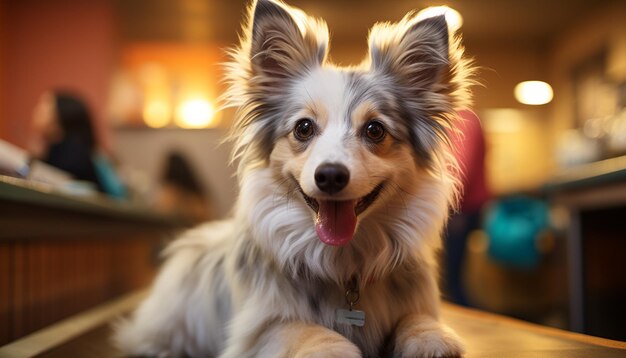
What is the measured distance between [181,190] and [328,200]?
545 centimetres

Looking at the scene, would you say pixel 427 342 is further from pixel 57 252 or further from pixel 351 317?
pixel 57 252

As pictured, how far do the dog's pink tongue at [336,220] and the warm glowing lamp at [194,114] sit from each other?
658cm

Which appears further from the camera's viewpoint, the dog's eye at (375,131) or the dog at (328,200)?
the dog's eye at (375,131)

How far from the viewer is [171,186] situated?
22.4 ft

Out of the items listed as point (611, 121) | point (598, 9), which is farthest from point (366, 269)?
point (598, 9)

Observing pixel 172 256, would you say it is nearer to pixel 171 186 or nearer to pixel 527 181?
pixel 171 186

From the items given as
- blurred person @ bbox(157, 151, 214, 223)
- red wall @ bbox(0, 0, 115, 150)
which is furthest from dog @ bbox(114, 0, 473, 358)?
red wall @ bbox(0, 0, 115, 150)

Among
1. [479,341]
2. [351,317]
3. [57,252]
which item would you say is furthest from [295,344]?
[57,252]

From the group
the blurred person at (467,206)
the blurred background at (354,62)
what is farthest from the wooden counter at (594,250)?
the blurred person at (467,206)

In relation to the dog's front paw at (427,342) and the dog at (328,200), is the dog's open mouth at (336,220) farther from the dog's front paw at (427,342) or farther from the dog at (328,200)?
the dog's front paw at (427,342)

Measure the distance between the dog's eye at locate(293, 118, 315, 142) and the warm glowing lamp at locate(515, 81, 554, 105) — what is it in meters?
7.89

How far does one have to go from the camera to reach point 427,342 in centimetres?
153

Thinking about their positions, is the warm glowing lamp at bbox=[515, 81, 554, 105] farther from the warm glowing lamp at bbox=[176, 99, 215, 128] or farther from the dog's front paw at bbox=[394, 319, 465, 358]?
the dog's front paw at bbox=[394, 319, 465, 358]

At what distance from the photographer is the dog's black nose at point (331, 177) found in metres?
1.51
